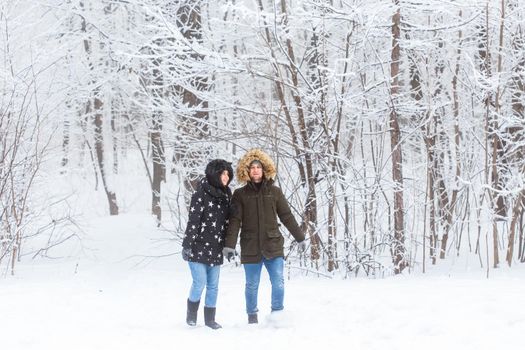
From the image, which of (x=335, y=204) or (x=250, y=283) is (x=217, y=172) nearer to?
(x=250, y=283)

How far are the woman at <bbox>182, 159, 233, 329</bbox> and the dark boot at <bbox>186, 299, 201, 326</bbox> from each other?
0.02m

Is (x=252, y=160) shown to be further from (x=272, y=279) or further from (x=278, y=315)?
(x=278, y=315)

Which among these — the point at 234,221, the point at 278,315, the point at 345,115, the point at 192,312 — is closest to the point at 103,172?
the point at 345,115

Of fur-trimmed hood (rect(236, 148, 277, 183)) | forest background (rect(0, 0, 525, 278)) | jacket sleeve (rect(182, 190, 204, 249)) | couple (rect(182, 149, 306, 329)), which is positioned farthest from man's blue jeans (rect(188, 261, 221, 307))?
forest background (rect(0, 0, 525, 278))

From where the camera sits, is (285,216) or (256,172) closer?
(256,172)

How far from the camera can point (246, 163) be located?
5.88 meters

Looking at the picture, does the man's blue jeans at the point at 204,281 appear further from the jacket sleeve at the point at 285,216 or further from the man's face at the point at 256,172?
the man's face at the point at 256,172

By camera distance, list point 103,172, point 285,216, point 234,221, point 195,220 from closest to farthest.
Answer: point 195,220 → point 234,221 → point 285,216 → point 103,172

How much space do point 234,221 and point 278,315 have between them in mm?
855

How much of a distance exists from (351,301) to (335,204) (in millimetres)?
2468

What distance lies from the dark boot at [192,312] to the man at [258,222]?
46 centimetres

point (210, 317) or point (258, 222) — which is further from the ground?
point (258, 222)

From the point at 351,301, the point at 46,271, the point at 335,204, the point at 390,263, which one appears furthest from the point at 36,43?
the point at 351,301

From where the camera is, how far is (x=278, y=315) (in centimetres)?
580
